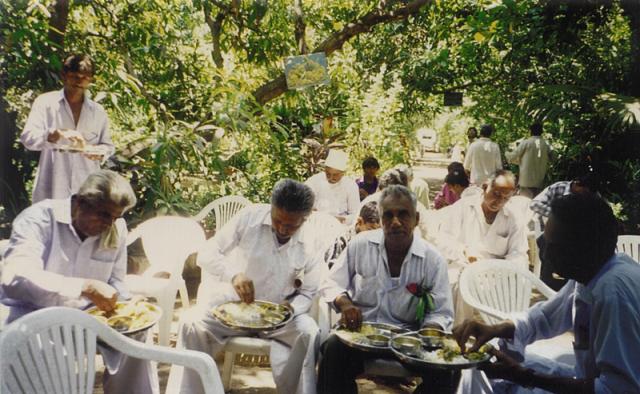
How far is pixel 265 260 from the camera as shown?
10.7 ft

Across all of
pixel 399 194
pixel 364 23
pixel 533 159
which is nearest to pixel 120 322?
pixel 399 194

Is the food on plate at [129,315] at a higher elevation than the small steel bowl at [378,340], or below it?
higher

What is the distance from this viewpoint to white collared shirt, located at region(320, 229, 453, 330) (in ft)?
9.89

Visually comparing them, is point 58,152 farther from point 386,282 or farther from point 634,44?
point 634,44

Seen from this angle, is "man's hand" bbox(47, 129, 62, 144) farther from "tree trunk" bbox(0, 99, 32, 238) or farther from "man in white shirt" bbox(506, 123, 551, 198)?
"man in white shirt" bbox(506, 123, 551, 198)

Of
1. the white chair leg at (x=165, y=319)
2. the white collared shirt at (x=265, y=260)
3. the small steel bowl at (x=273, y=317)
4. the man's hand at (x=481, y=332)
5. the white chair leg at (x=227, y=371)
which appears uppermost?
the white collared shirt at (x=265, y=260)

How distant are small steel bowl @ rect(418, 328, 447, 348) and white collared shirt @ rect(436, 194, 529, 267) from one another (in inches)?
65.7

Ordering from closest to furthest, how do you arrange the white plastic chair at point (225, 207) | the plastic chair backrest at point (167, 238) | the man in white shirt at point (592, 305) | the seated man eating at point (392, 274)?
the man in white shirt at point (592, 305) → the seated man eating at point (392, 274) → the plastic chair backrest at point (167, 238) → the white plastic chair at point (225, 207)

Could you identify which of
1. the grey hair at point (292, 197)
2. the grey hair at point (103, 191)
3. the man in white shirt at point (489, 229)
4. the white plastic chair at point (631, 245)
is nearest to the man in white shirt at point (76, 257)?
the grey hair at point (103, 191)

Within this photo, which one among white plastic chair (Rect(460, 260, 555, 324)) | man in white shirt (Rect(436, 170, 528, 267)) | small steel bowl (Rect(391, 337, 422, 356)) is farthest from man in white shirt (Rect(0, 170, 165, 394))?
man in white shirt (Rect(436, 170, 528, 267))

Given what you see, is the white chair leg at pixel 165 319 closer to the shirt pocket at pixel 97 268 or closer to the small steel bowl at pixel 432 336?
the shirt pocket at pixel 97 268

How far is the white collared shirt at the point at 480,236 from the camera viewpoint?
14.2ft

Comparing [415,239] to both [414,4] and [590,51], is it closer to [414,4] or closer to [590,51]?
[414,4]

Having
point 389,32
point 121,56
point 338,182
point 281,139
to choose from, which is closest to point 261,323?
point 338,182
